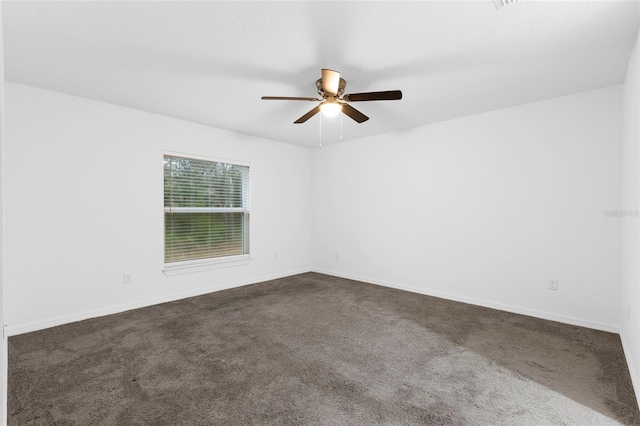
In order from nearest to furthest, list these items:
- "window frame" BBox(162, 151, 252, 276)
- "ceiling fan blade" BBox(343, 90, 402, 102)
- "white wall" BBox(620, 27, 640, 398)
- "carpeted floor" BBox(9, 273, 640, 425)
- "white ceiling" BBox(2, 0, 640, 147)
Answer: "carpeted floor" BBox(9, 273, 640, 425), "white ceiling" BBox(2, 0, 640, 147), "white wall" BBox(620, 27, 640, 398), "ceiling fan blade" BBox(343, 90, 402, 102), "window frame" BBox(162, 151, 252, 276)

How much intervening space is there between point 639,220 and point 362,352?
7.20ft

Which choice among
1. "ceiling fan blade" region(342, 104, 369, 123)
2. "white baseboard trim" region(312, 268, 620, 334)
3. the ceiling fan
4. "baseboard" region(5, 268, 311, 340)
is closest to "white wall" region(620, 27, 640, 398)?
"white baseboard trim" region(312, 268, 620, 334)

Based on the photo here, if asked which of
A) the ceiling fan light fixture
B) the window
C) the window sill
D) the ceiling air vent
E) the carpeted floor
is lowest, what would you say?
the carpeted floor

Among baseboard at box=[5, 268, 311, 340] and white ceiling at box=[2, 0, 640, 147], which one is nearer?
white ceiling at box=[2, 0, 640, 147]

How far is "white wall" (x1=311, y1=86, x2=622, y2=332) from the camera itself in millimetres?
3096

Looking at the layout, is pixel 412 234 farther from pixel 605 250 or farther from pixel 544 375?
pixel 544 375

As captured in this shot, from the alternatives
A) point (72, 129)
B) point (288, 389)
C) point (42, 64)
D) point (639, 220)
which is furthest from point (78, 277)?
point (639, 220)

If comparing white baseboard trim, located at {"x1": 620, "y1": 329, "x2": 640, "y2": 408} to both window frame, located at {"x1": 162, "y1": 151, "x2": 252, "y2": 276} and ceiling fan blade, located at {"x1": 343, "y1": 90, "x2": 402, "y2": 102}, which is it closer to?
ceiling fan blade, located at {"x1": 343, "y1": 90, "x2": 402, "y2": 102}

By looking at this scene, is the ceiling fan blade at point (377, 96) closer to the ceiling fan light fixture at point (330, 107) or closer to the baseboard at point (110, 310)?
the ceiling fan light fixture at point (330, 107)

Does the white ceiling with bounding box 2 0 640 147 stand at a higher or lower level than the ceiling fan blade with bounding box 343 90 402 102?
higher

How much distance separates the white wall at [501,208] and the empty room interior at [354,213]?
0.02 metres

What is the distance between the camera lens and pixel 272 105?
11.6 ft

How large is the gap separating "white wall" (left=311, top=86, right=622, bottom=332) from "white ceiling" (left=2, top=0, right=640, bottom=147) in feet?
1.43

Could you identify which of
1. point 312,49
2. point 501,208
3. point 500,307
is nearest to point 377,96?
point 312,49
